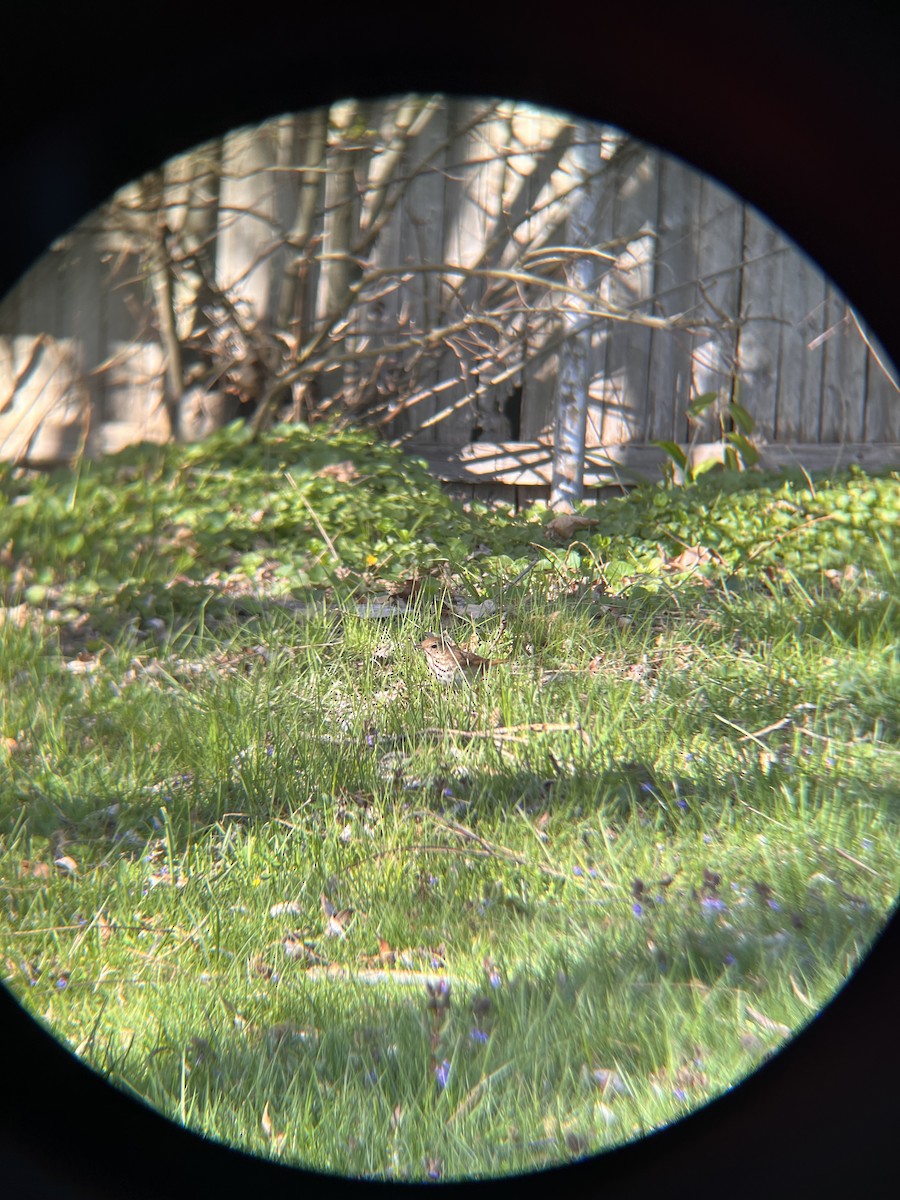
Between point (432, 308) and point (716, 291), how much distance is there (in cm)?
178

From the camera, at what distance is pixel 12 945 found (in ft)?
6.48

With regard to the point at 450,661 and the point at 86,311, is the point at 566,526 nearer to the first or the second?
the point at 450,661

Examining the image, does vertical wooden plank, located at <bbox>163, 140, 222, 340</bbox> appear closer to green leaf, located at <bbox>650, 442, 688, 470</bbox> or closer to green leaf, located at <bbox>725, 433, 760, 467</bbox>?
green leaf, located at <bbox>650, 442, 688, 470</bbox>

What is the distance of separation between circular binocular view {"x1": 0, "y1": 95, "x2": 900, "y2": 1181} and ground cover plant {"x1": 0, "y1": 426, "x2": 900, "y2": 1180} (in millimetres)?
11

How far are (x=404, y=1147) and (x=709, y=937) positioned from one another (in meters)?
0.71

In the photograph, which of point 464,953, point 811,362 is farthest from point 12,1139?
point 811,362

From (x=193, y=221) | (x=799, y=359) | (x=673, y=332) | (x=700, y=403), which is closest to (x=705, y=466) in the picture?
(x=700, y=403)

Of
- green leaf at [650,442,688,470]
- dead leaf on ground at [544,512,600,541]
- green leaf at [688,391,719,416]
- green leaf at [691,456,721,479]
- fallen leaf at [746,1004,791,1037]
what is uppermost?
green leaf at [688,391,719,416]

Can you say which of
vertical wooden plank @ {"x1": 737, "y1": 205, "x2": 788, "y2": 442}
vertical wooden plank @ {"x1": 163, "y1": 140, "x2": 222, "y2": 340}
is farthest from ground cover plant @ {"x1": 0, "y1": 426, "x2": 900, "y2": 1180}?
vertical wooden plank @ {"x1": 163, "y1": 140, "x2": 222, "y2": 340}

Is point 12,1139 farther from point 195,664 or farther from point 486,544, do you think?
point 486,544

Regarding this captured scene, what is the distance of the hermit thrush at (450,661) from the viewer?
2934 mm

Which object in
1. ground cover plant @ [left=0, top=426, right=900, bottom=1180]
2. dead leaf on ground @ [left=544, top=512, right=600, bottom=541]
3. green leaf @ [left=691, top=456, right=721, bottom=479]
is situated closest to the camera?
ground cover plant @ [left=0, top=426, right=900, bottom=1180]

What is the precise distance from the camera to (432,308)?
5863 millimetres

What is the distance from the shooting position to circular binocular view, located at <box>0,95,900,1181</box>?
65.3 inches
